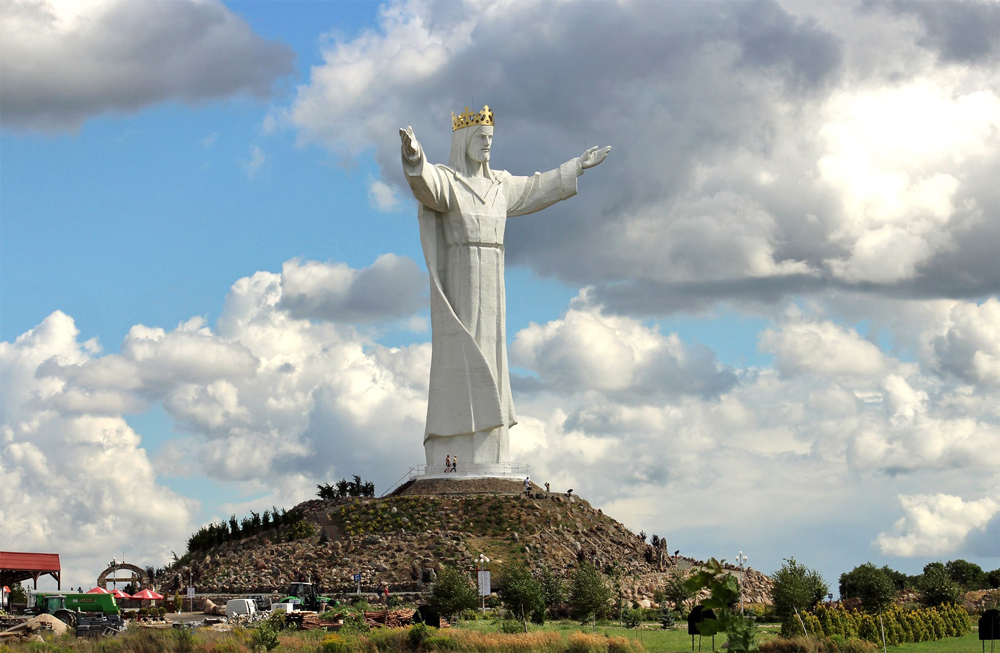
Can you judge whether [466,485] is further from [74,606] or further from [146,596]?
[74,606]

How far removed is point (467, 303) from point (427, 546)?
28.4ft

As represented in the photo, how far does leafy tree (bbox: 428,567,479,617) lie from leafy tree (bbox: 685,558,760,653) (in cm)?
1400

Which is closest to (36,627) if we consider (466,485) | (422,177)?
(466,485)

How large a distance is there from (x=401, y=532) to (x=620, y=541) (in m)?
7.59

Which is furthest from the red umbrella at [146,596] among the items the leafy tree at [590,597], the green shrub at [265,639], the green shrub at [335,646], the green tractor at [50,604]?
the green shrub at [335,646]

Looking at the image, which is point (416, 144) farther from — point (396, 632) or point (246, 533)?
point (396, 632)

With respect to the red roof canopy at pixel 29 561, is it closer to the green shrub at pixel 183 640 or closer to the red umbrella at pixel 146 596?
the red umbrella at pixel 146 596

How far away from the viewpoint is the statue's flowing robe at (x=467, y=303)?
41.5 m

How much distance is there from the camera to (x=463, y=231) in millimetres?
41906

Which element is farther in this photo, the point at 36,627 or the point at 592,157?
the point at 592,157

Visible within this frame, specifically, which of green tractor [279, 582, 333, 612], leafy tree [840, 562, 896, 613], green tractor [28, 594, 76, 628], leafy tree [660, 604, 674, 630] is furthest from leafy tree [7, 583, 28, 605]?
leafy tree [840, 562, 896, 613]

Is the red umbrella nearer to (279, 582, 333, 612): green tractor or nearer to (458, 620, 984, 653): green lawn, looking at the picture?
(279, 582, 333, 612): green tractor

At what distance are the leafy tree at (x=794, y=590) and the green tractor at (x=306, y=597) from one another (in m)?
12.2

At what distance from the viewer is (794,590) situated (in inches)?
1025
